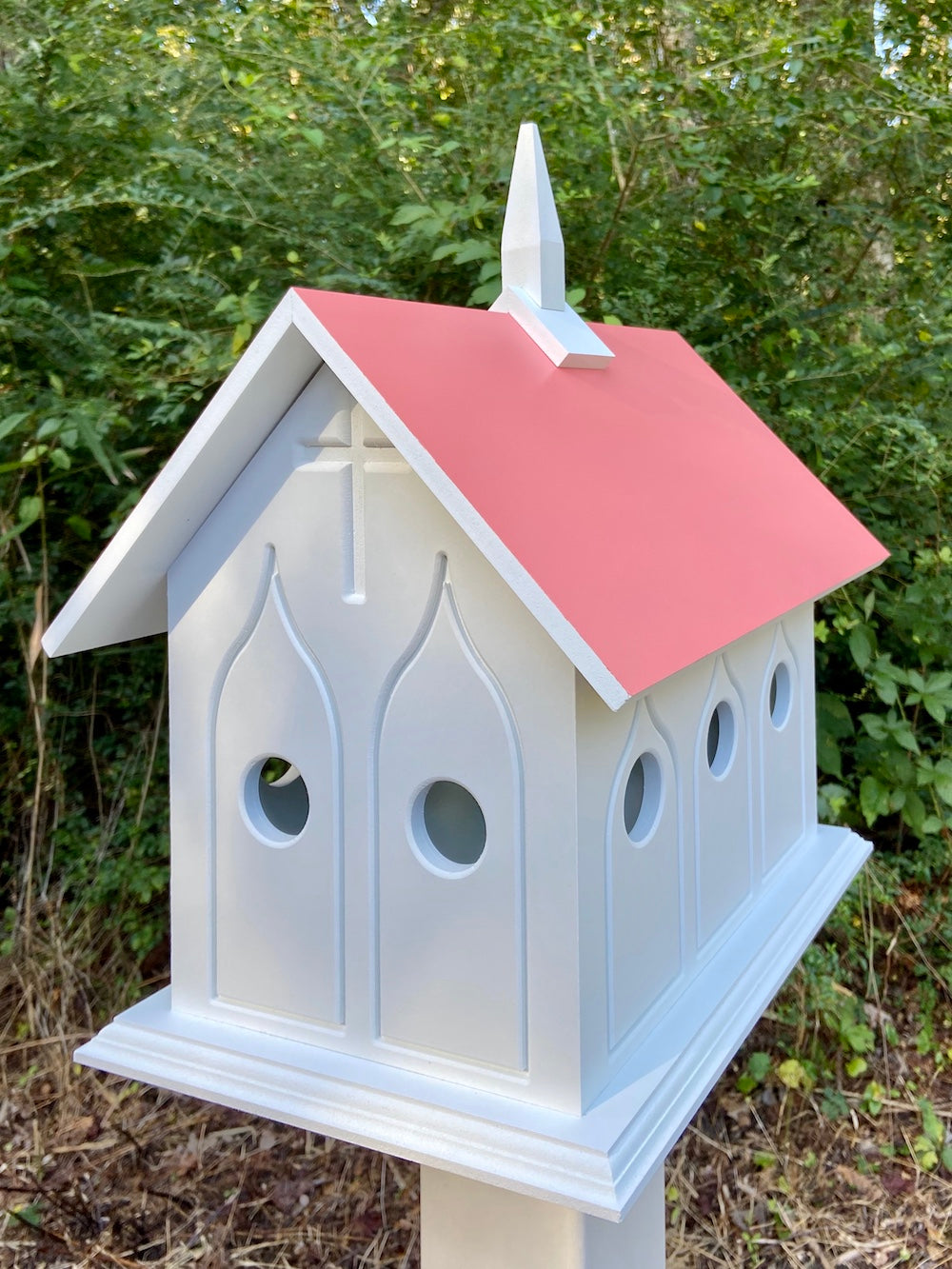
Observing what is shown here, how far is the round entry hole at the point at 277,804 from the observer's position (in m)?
1.23

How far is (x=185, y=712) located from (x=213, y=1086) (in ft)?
1.37

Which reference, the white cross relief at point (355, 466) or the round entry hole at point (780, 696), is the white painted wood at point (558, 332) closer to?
the white cross relief at point (355, 466)

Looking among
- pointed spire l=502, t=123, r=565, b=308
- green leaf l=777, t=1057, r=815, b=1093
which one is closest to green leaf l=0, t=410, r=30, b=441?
pointed spire l=502, t=123, r=565, b=308

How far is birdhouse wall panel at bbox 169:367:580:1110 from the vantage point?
102 centimetres

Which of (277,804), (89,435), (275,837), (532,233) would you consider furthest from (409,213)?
(275,837)

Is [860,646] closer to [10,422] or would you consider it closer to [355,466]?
[355,466]

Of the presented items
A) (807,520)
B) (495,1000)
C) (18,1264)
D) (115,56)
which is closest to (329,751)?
(495,1000)

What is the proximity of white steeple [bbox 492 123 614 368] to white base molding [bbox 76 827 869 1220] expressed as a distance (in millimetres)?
817

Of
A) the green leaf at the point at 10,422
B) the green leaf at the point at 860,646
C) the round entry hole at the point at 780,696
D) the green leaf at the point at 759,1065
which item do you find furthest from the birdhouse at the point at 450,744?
the green leaf at the point at 860,646

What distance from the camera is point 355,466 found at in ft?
3.59

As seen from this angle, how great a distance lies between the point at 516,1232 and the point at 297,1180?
3.18 feet

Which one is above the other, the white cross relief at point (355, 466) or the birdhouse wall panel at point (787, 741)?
the white cross relief at point (355, 466)

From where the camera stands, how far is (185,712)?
124cm

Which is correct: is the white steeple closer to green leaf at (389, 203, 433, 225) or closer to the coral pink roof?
the coral pink roof
